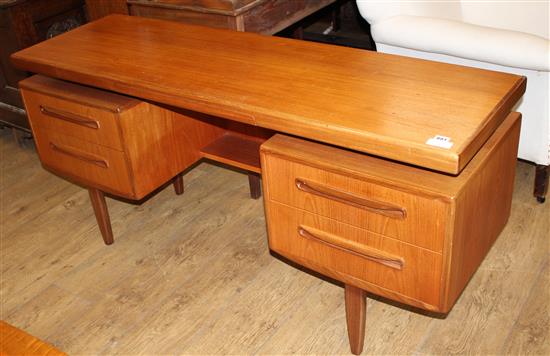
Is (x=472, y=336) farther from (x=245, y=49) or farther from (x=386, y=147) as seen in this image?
(x=245, y=49)

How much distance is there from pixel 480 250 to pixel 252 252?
0.80 m

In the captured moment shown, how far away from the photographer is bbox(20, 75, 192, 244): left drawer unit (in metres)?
1.67

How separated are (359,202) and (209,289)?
73cm

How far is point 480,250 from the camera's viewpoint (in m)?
1.42

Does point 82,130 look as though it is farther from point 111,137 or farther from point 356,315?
point 356,315

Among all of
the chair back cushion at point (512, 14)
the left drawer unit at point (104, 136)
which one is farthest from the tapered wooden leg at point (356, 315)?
the chair back cushion at point (512, 14)

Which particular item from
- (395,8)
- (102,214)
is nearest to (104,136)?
(102,214)

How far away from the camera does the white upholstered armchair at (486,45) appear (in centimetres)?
183

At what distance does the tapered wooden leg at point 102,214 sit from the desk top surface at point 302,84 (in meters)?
0.40

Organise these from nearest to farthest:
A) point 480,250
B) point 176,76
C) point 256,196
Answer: point 480,250
point 176,76
point 256,196

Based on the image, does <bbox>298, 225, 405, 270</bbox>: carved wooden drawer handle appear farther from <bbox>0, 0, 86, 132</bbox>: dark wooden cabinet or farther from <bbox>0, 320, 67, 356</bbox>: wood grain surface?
<bbox>0, 0, 86, 132</bbox>: dark wooden cabinet

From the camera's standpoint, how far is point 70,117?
1.74 meters

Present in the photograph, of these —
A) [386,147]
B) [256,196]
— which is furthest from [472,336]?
[256,196]

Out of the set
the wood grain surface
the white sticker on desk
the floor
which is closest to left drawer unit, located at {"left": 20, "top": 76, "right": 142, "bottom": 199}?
the floor
